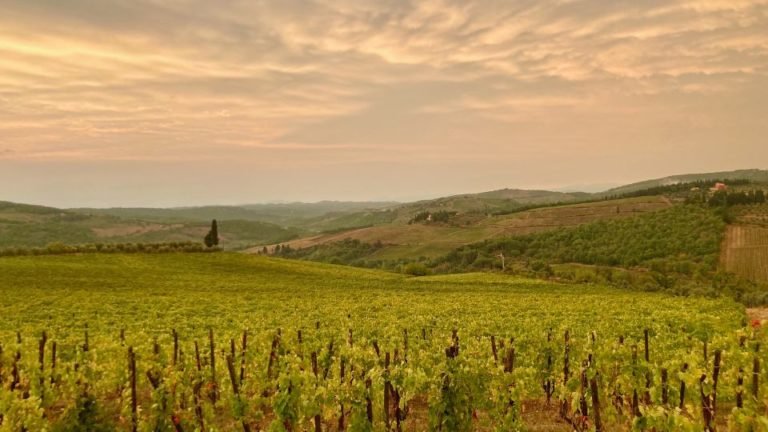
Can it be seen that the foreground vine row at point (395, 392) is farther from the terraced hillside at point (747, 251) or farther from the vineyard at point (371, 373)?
the terraced hillside at point (747, 251)

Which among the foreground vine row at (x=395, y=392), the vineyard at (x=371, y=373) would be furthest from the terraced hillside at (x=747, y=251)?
the foreground vine row at (x=395, y=392)

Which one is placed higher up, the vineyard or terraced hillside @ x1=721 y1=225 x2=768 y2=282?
the vineyard

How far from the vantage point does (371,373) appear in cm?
1047

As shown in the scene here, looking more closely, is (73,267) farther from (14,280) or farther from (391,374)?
(391,374)

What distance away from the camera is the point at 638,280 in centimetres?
8675

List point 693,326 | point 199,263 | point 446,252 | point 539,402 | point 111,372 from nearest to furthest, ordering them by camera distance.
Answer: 1. point 111,372
2. point 539,402
3. point 693,326
4. point 199,263
5. point 446,252

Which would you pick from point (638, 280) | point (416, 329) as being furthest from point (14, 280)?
point (638, 280)

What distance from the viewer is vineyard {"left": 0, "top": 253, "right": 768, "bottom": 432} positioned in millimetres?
10305

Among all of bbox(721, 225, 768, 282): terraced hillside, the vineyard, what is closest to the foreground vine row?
the vineyard

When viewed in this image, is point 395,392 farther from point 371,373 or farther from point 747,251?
point 747,251

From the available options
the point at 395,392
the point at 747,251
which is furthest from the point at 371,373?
the point at 747,251

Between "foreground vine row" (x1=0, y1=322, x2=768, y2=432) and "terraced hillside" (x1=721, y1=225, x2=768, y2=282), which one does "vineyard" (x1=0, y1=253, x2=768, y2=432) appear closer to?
"foreground vine row" (x1=0, y1=322, x2=768, y2=432)

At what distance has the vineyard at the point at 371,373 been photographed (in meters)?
10.3

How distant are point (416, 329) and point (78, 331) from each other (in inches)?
832
